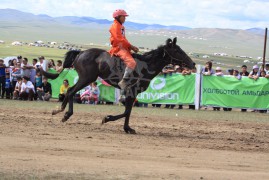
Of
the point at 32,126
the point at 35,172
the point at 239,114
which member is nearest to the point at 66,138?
the point at 32,126

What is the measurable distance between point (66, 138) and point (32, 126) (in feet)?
7.06

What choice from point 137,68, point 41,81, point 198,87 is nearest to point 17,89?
point 41,81

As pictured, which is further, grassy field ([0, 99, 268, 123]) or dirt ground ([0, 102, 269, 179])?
grassy field ([0, 99, 268, 123])

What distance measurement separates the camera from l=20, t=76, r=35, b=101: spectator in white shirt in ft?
78.8

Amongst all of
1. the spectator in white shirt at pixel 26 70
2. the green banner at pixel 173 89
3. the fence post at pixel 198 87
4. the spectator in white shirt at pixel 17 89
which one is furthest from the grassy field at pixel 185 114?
the spectator in white shirt at pixel 26 70

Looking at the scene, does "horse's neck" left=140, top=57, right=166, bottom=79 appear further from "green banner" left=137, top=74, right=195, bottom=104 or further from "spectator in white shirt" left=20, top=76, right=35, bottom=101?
"spectator in white shirt" left=20, top=76, right=35, bottom=101

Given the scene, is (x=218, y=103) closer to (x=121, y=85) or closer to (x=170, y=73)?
(x=170, y=73)

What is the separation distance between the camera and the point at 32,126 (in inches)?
564

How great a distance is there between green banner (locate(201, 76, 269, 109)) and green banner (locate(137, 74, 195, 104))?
526 mm

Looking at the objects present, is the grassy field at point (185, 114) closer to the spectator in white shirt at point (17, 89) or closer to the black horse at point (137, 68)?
the spectator in white shirt at point (17, 89)

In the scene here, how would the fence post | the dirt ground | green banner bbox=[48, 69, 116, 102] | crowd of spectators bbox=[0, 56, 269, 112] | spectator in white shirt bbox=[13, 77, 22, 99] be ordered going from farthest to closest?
1. spectator in white shirt bbox=[13, 77, 22, 99]
2. green banner bbox=[48, 69, 116, 102]
3. crowd of spectators bbox=[0, 56, 269, 112]
4. the fence post
5. the dirt ground

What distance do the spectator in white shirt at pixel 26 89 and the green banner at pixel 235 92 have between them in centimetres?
677

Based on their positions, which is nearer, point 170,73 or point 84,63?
point 84,63

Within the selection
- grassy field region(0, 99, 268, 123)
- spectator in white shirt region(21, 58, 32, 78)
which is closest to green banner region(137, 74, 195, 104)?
grassy field region(0, 99, 268, 123)
